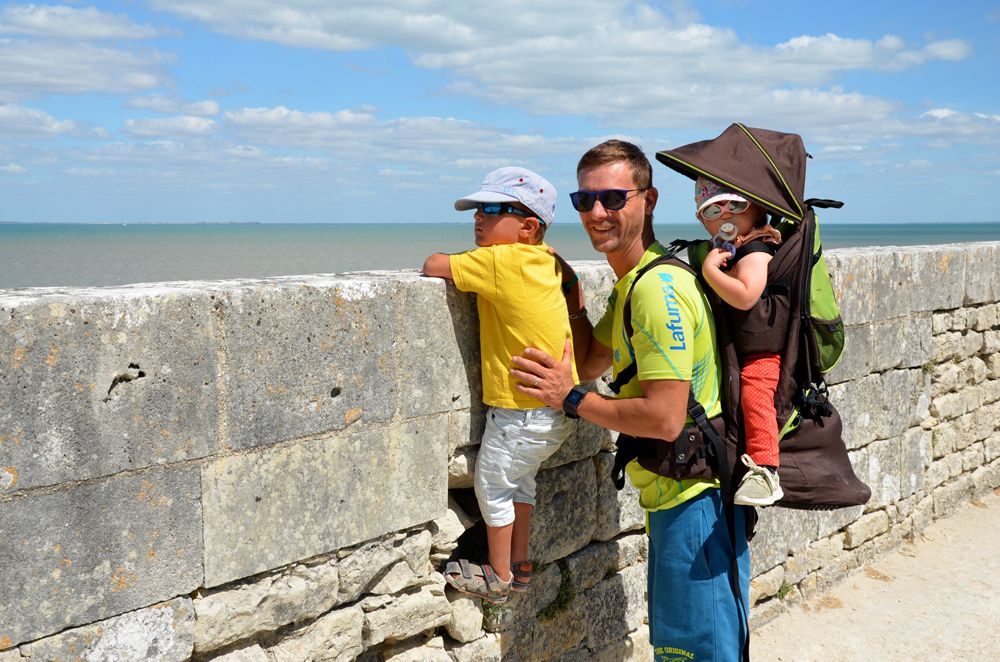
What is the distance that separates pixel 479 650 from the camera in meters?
3.53

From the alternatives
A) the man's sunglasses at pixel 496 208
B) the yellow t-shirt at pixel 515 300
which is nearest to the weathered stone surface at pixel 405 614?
the yellow t-shirt at pixel 515 300

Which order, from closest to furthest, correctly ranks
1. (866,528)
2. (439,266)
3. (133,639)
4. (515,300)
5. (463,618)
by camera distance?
(133,639) → (515,300) → (439,266) → (463,618) → (866,528)

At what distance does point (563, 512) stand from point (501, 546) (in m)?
0.56

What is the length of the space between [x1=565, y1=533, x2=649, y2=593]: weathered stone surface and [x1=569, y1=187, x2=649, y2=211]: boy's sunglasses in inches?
63.4

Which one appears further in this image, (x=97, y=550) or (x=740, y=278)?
(x=740, y=278)

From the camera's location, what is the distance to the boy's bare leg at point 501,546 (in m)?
3.31

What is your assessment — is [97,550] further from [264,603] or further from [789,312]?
[789,312]

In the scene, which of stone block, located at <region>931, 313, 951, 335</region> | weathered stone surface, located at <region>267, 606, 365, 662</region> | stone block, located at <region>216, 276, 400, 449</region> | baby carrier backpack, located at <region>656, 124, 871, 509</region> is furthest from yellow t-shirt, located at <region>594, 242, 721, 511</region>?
stone block, located at <region>931, 313, 951, 335</region>

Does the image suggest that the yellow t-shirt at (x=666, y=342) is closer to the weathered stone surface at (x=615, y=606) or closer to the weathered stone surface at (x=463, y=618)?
the weathered stone surface at (x=463, y=618)

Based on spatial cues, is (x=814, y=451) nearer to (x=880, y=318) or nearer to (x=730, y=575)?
(x=730, y=575)

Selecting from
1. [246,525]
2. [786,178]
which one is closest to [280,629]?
[246,525]

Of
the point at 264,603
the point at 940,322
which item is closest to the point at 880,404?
the point at 940,322

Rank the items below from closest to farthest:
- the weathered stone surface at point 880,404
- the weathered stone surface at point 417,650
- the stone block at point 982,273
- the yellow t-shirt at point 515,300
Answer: the yellow t-shirt at point 515,300
the weathered stone surface at point 417,650
the weathered stone surface at point 880,404
the stone block at point 982,273

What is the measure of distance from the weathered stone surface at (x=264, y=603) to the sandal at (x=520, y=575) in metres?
0.71
